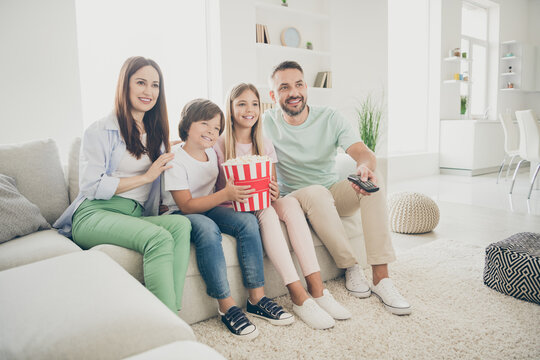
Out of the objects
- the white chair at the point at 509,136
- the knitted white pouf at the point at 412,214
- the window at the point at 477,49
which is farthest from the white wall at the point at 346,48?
the window at the point at 477,49

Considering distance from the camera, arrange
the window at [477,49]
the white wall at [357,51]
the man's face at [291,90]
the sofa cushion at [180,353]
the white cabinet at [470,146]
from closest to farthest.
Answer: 1. the sofa cushion at [180,353]
2. the man's face at [291,90]
3. the white wall at [357,51]
4. the white cabinet at [470,146]
5. the window at [477,49]

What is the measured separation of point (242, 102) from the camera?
181 cm

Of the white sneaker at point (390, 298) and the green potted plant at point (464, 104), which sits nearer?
Answer: the white sneaker at point (390, 298)

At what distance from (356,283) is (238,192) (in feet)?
2.46

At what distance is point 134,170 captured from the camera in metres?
1.67

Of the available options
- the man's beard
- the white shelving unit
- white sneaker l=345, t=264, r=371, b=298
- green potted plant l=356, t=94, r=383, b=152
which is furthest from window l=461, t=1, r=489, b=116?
white sneaker l=345, t=264, r=371, b=298

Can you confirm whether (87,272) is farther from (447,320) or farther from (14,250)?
(447,320)

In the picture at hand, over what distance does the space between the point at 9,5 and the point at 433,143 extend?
5.75m

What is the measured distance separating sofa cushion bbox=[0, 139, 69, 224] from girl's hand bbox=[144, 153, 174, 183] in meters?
0.52

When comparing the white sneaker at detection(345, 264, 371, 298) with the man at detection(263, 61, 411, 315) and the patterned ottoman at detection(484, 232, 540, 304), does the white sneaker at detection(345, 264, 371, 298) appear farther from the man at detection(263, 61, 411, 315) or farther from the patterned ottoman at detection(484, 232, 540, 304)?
the patterned ottoman at detection(484, 232, 540, 304)

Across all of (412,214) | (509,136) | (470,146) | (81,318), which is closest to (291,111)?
(412,214)

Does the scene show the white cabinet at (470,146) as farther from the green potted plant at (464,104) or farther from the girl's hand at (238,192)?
the girl's hand at (238,192)

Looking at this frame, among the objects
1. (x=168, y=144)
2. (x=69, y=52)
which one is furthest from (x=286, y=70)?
(x=69, y=52)

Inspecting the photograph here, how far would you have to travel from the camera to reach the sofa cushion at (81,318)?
693 millimetres
